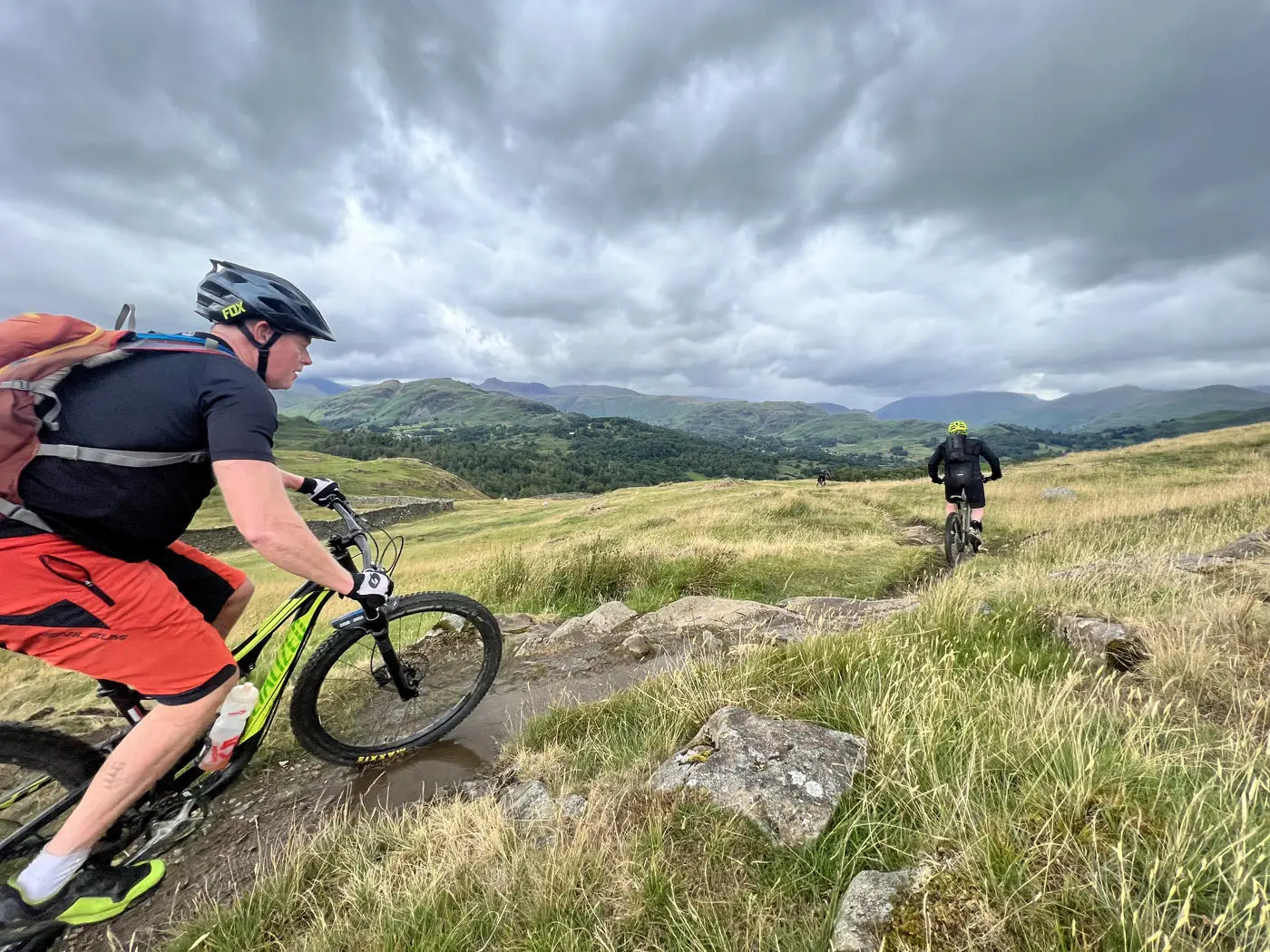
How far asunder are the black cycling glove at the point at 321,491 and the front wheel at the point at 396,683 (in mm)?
1207

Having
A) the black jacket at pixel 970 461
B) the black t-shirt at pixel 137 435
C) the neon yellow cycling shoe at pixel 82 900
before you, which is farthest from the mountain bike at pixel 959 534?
the neon yellow cycling shoe at pixel 82 900

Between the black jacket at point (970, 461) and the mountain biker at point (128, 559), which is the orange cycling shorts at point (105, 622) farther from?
the black jacket at point (970, 461)

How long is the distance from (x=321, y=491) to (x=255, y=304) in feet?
5.82

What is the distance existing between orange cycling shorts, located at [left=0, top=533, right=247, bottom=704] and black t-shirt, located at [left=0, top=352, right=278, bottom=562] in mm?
129

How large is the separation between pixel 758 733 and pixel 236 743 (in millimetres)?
4045

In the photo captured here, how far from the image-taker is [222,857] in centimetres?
381

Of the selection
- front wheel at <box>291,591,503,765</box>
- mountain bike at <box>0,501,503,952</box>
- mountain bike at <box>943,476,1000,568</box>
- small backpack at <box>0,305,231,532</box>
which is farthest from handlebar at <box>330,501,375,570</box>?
mountain bike at <box>943,476,1000,568</box>

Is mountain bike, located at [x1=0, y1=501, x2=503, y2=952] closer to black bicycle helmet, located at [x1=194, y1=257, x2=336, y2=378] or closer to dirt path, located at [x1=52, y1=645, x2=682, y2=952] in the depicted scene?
dirt path, located at [x1=52, y1=645, x2=682, y2=952]

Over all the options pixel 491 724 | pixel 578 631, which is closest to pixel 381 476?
pixel 578 631

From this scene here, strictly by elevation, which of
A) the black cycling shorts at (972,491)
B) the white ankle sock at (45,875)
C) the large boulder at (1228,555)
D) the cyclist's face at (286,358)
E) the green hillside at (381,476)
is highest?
the cyclist's face at (286,358)

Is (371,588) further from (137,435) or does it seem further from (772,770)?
(772,770)

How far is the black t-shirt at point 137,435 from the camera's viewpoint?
3072 mm

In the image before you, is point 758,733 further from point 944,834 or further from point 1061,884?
point 1061,884

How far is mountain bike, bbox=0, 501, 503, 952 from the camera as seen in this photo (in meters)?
3.63
